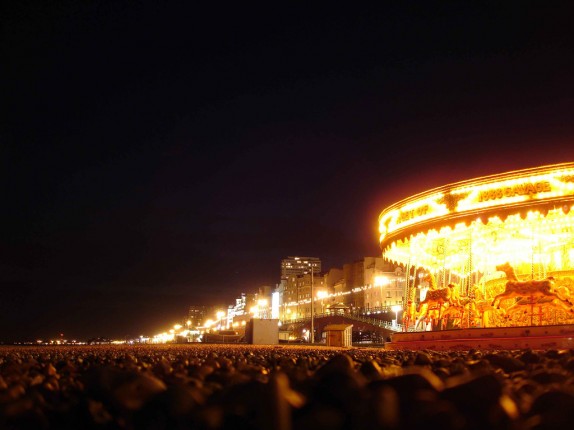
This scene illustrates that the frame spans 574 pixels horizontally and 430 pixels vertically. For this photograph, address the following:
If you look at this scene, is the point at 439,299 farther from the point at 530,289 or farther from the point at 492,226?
the point at 492,226

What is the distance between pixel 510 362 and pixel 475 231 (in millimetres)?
21259

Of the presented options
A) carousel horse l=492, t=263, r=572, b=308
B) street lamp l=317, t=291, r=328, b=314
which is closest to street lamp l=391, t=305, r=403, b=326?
street lamp l=317, t=291, r=328, b=314

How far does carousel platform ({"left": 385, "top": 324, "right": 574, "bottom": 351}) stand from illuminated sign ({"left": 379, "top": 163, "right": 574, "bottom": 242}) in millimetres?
4285

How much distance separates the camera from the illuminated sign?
1803 cm

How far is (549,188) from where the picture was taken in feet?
59.4

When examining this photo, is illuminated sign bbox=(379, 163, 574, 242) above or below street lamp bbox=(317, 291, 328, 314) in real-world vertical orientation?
above

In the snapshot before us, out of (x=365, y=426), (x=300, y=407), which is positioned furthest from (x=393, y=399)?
(x=300, y=407)

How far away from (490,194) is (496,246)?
8390mm

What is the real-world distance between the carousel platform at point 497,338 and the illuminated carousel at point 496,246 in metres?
0.04

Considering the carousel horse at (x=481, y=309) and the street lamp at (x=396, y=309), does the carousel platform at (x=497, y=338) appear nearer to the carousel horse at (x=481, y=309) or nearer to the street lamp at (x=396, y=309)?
the carousel horse at (x=481, y=309)

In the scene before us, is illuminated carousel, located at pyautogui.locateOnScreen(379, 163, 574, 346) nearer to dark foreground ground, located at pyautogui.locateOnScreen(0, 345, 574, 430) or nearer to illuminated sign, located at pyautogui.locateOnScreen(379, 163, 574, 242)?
illuminated sign, located at pyautogui.locateOnScreen(379, 163, 574, 242)

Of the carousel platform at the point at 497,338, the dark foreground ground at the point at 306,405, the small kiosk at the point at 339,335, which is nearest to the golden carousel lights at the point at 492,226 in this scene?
the carousel platform at the point at 497,338

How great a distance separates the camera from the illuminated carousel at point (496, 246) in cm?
1833

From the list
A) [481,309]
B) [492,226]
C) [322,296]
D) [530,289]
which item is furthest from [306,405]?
[322,296]
